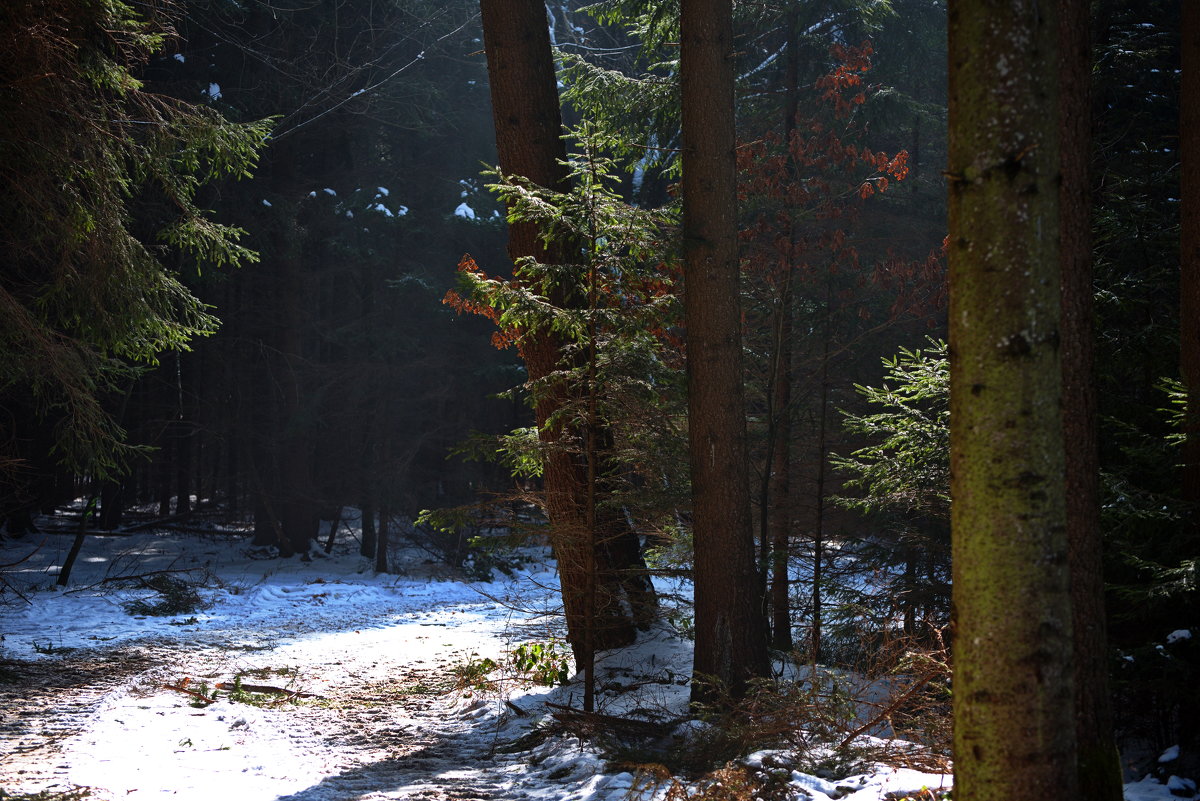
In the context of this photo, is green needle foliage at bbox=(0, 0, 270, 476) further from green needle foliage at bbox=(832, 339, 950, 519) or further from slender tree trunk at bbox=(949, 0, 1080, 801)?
slender tree trunk at bbox=(949, 0, 1080, 801)

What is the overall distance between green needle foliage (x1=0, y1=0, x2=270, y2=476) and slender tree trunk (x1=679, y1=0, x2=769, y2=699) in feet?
18.1

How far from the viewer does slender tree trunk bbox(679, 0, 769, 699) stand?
6.71m

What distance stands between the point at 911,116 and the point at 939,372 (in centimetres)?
886

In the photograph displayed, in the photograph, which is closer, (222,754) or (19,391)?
(222,754)

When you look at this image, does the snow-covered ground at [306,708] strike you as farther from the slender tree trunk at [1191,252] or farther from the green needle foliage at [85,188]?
the green needle foliage at [85,188]

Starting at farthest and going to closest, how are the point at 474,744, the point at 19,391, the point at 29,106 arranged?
the point at 19,391
the point at 29,106
the point at 474,744

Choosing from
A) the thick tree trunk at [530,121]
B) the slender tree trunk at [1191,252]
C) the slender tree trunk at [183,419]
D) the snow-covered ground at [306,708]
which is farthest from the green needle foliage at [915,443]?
the slender tree trunk at [183,419]

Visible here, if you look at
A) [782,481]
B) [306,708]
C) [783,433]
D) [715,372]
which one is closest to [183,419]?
[306,708]

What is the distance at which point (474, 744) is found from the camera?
6980 mm

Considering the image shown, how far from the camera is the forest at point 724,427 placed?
273cm

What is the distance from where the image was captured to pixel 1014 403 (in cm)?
266

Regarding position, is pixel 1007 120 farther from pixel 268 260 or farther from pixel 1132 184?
pixel 268 260

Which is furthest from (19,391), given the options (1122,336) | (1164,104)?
(1164,104)

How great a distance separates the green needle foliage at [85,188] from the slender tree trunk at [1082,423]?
796 centimetres
